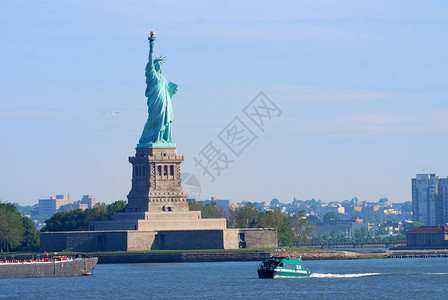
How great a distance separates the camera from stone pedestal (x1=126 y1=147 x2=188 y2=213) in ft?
417

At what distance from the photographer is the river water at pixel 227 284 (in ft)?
267

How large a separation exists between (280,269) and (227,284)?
791 centimetres

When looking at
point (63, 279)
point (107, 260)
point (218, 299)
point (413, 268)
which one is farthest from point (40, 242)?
point (218, 299)

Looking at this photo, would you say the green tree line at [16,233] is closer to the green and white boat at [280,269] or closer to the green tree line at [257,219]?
the green tree line at [257,219]

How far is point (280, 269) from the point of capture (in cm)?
9612

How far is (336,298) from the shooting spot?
78.4m

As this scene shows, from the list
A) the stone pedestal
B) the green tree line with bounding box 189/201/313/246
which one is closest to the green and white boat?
the stone pedestal

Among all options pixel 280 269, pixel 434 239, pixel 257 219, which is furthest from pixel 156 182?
pixel 434 239

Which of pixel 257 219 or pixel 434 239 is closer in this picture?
pixel 257 219

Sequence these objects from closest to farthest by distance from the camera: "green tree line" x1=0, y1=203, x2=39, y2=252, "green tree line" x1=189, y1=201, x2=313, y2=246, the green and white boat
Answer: the green and white boat → "green tree line" x1=0, y1=203, x2=39, y2=252 → "green tree line" x1=189, y1=201, x2=313, y2=246

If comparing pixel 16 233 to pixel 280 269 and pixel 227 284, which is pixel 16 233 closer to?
pixel 280 269

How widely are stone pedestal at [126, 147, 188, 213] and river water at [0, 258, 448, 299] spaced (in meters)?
14.4

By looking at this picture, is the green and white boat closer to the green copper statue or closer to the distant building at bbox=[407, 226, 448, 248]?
the green copper statue

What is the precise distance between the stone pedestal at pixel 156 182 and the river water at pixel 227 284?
1440cm
